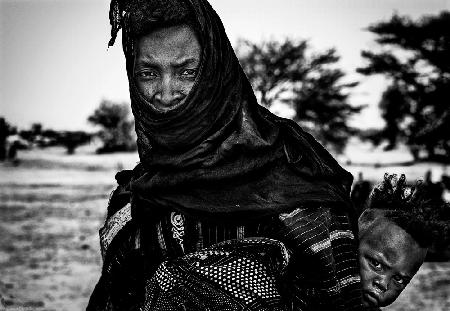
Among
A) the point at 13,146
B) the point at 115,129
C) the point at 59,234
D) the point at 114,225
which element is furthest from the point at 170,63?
the point at 115,129

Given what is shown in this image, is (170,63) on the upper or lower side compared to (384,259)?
upper

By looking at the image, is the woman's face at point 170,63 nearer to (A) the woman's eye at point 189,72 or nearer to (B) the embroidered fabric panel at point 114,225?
(A) the woman's eye at point 189,72

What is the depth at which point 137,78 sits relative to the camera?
6.82ft

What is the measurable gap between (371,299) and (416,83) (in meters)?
14.7

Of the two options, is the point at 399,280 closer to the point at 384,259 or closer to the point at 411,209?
the point at 384,259

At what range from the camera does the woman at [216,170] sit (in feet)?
6.22

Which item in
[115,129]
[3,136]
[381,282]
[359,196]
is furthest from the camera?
[115,129]

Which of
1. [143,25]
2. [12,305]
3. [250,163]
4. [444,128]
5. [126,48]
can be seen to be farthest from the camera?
[444,128]

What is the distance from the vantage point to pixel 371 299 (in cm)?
236

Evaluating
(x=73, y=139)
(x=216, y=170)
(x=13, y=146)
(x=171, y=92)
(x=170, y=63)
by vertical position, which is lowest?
(x=216, y=170)

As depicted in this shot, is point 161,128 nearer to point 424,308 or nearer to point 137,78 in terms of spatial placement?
point 137,78

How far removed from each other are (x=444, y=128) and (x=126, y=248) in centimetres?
1218

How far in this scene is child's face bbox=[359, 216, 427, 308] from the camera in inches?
90.9

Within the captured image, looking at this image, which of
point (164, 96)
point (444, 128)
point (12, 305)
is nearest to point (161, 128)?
point (164, 96)
